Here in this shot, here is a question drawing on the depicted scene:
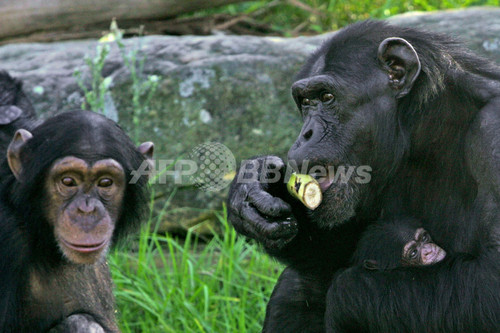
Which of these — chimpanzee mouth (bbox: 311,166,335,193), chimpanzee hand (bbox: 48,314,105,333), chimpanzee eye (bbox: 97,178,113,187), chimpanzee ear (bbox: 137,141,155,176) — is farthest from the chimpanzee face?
chimpanzee mouth (bbox: 311,166,335,193)

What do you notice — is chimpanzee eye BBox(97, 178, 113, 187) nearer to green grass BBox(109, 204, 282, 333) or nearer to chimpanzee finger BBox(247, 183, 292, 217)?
chimpanzee finger BBox(247, 183, 292, 217)

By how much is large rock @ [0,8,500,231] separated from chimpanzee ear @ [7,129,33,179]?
8.90 ft

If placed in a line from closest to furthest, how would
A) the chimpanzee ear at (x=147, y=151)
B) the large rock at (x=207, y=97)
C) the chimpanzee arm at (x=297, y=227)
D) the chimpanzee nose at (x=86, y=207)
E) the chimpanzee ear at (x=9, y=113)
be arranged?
the chimpanzee nose at (x=86, y=207) < the chimpanzee arm at (x=297, y=227) < the chimpanzee ear at (x=147, y=151) < the chimpanzee ear at (x=9, y=113) < the large rock at (x=207, y=97)

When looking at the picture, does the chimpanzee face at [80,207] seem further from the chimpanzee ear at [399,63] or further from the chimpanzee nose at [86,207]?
the chimpanzee ear at [399,63]

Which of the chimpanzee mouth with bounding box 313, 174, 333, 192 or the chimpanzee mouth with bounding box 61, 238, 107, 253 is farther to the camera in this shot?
the chimpanzee mouth with bounding box 61, 238, 107, 253

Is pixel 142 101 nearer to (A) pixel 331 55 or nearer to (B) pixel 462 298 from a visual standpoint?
(A) pixel 331 55

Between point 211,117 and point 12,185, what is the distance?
9.90ft

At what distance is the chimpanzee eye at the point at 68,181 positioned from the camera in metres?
5.04

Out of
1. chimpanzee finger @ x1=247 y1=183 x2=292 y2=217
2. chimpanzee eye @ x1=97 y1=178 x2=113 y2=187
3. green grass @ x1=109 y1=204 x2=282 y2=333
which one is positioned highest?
chimpanzee eye @ x1=97 y1=178 x2=113 y2=187

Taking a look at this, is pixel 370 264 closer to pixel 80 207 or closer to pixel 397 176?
pixel 397 176

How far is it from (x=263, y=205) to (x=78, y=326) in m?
1.36

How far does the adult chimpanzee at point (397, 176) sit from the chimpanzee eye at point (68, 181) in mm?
976

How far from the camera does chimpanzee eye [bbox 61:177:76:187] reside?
504cm

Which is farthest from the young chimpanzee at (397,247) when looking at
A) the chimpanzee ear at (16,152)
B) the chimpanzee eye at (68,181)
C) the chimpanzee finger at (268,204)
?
the chimpanzee ear at (16,152)
